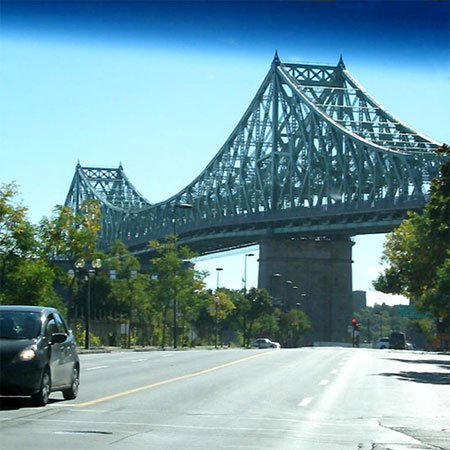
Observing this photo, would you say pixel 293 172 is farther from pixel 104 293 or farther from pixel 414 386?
pixel 414 386

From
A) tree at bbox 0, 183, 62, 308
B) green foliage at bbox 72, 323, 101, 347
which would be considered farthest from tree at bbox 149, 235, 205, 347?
tree at bbox 0, 183, 62, 308

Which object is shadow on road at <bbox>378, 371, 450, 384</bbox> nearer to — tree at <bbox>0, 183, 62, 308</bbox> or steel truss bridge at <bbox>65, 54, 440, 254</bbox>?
tree at <bbox>0, 183, 62, 308</bbox>

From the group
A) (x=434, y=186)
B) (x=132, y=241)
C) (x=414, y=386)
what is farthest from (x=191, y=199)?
(x=414, y=386)

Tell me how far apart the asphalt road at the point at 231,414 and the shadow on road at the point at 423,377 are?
3.74ft

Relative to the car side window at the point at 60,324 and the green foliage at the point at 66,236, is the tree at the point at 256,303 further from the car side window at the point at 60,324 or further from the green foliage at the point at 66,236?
the car side window at the point at 60,324

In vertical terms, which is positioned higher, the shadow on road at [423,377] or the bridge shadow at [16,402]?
the shadow on road at [423,377]

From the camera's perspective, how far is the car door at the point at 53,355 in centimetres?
→ 1694

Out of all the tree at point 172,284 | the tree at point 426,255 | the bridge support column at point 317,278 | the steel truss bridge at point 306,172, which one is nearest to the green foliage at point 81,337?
the tree at point 172,284

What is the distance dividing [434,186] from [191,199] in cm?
9353

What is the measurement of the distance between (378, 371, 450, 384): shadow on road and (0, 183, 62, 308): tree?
22026 mm

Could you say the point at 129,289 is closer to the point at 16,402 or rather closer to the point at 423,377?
the point at 423,377

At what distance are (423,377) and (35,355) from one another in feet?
56.5

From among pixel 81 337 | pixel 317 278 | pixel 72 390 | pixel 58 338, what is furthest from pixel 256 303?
pixel 58 338

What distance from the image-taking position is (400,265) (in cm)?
6562
